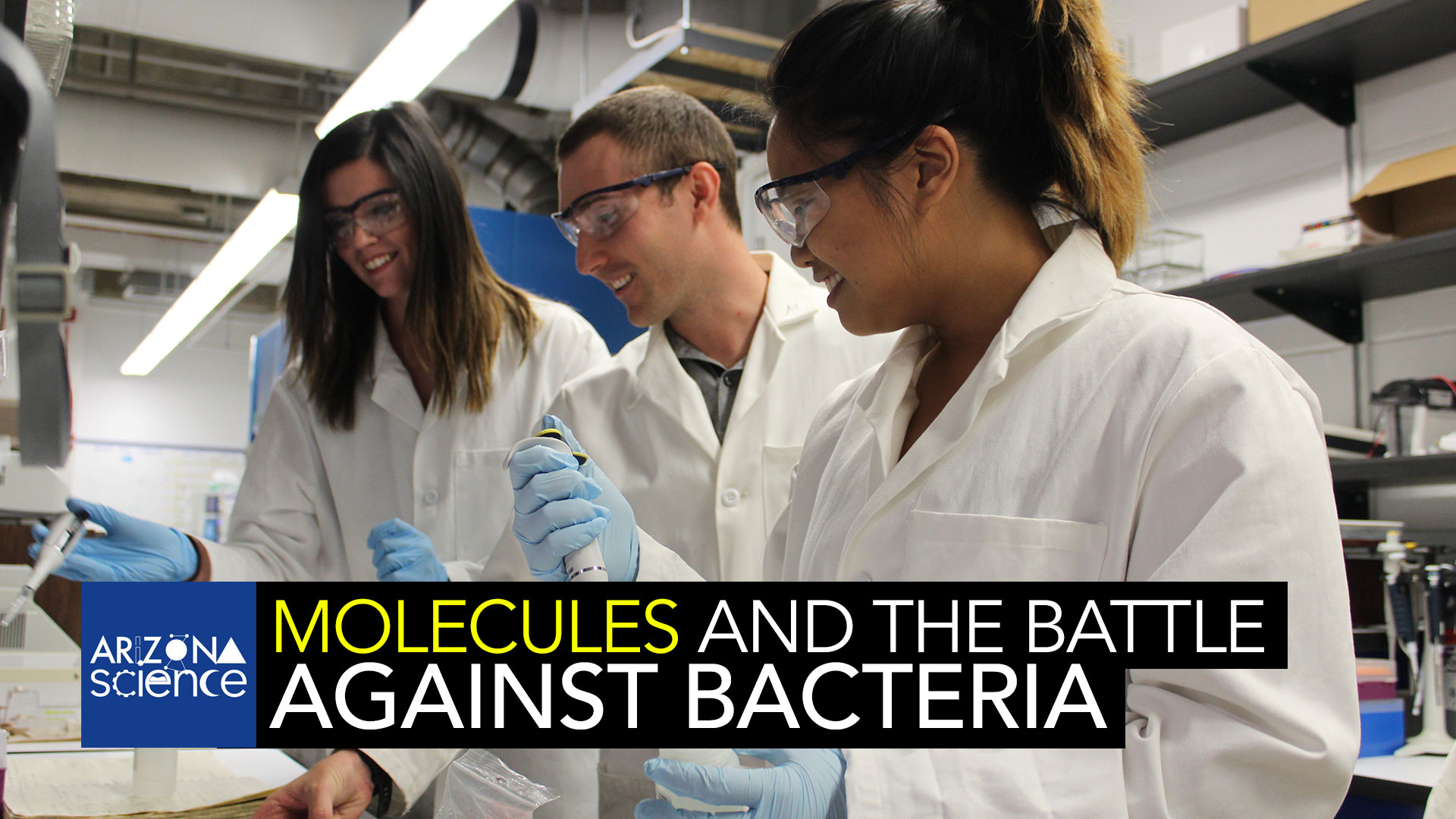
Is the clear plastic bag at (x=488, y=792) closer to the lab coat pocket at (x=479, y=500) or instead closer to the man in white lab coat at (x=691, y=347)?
the man in white lab coat at (x=691, y=347)

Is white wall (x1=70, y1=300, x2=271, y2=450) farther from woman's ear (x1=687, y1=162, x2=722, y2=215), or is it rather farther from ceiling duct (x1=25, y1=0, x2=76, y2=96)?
ceiling duct (x1=25, y1=0, x2=76, y2=96)

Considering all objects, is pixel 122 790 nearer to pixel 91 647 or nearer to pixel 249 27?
pixel 91 647

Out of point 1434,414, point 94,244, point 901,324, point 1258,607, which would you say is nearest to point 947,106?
point 901,324

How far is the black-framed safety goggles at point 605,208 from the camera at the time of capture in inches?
67.1

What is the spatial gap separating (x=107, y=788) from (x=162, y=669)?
0.18m

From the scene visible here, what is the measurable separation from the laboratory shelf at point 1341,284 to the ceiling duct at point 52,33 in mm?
2452

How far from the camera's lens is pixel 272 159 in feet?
21.2

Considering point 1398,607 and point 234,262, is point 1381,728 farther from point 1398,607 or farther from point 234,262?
point 234,262

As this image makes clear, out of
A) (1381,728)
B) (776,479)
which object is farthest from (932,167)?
(1381,728)

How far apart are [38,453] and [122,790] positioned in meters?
1.33

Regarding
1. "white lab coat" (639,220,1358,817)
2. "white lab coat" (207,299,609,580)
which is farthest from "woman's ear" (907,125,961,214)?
"white lab coat" (207,299,609,580)

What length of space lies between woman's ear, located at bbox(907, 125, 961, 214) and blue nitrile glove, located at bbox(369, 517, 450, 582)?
2.82ft

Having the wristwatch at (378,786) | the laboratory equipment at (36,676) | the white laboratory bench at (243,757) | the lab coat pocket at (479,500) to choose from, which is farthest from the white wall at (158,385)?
the wristwatch at (378,786)

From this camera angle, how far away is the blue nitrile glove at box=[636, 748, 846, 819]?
32.7 inches
